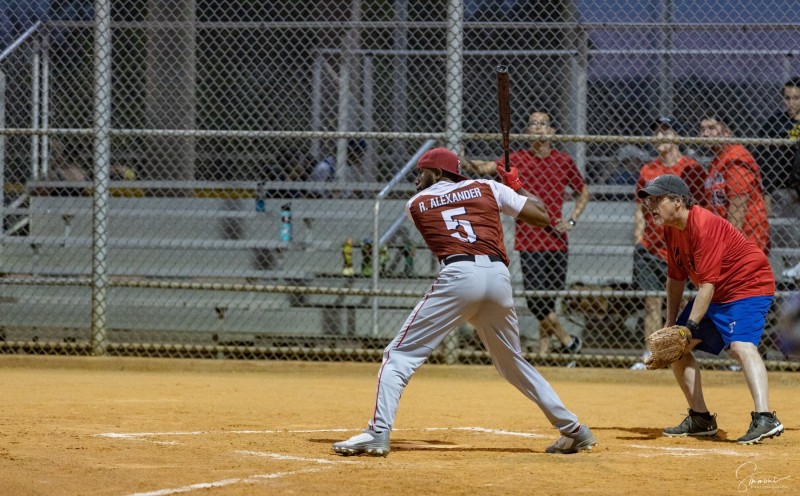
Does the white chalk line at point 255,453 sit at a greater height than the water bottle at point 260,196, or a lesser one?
lesser

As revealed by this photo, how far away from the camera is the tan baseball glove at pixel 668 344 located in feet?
20.6

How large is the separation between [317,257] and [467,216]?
5929mm

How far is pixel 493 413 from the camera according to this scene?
7.75m

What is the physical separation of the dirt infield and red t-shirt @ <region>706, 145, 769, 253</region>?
54.4 inches

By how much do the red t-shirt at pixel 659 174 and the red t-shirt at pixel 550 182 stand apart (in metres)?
0.62

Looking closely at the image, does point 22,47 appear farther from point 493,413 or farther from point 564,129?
point 493,413

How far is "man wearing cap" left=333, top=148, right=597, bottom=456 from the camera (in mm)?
5613

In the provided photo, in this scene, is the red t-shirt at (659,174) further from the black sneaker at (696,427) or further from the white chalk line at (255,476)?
the white chalk line at (255,476)

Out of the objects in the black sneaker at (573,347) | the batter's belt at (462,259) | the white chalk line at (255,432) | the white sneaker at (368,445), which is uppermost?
the batter's belt at (462,259)

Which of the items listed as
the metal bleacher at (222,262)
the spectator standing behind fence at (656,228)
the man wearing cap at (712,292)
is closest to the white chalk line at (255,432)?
the man wearing cap at (712,292)

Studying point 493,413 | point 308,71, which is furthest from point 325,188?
point 493,413

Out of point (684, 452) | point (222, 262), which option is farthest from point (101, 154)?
point (684, 452)

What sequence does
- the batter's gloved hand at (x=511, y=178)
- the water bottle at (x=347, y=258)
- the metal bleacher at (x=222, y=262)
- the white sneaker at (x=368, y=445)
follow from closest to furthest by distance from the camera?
the white sneaker at (x=368, y=445) < the batter's gloved hand at (x=511, y=178) < the metal bleacher at (x=222, y=262) < the water bottle at (x=347, y=258)

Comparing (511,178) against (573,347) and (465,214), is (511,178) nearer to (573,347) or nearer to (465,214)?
(465,214)
